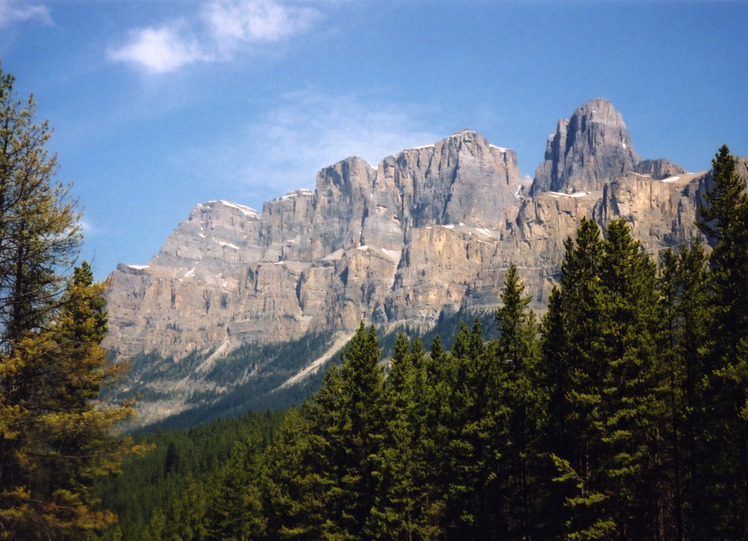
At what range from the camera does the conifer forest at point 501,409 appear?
19875 mm

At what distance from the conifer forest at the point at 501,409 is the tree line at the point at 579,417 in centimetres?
13

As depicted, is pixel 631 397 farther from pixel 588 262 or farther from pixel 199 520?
pixel 199 520

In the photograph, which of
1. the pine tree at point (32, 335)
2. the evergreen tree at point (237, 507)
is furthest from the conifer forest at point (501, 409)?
the evergreen tree at point (237, 507)

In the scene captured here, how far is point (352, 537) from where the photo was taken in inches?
1631

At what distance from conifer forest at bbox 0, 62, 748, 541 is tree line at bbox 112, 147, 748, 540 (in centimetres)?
13

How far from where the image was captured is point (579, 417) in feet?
98.4

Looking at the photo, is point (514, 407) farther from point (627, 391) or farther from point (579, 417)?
point (627, 391)

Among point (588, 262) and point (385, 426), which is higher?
point (588, 262)

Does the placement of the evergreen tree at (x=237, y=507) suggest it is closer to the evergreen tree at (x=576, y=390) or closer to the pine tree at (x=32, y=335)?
the evergreen tree at (x=576, y=390)

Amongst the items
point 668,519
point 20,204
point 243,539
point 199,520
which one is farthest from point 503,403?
point 199,520

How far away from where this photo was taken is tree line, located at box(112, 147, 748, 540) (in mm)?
28344

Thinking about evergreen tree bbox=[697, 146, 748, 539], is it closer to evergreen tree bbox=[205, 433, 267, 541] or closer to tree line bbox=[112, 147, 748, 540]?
tree line bbox=[112, 147, 748, 540]

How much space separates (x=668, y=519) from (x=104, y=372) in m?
31.4

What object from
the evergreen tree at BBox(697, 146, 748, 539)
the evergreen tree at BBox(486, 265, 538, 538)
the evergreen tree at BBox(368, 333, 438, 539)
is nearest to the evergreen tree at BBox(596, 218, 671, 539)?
the evergreen tree at BBox(697, 146, 748, 539)
